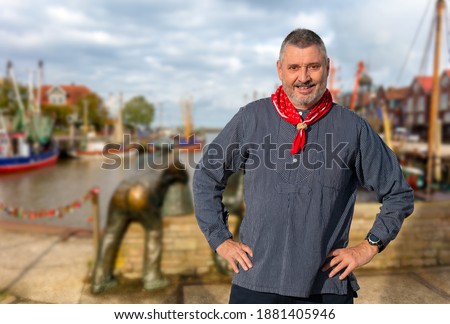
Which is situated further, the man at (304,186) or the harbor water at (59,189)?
the harbor water at (59,189)

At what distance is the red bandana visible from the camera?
183 centimetres

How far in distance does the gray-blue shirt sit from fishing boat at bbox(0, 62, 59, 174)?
3533 centimetres

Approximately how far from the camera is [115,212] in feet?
16.9

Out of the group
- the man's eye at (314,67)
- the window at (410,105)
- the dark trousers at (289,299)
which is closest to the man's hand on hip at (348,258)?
the dark trousers at (289,299)

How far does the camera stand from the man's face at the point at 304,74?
1809mm

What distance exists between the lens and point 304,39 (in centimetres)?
181

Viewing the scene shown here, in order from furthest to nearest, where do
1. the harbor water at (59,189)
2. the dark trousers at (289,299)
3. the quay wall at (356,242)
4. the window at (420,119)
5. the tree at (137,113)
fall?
the tree at (137,113)
the window at (420,119)
the harbor water at (59,189)
the quay wall at (356,242)
the dark trousers at (289,299)

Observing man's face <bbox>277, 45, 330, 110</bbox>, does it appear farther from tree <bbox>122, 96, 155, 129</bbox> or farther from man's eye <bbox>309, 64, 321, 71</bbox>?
tree <bbox>122, 96, 155, 129</bbox>

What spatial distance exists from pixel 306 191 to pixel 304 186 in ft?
0.08

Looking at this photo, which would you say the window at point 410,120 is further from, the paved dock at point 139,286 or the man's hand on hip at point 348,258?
the man's hand on hip at point 348,258

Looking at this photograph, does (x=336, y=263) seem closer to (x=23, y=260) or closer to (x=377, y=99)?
(x=23, y=260)

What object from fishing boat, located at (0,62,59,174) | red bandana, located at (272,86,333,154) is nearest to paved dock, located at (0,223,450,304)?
red bandana, located at (272,86,333,154)

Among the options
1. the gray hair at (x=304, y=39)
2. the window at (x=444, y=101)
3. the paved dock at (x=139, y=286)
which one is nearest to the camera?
the gray hair at (x=304, y=39)
